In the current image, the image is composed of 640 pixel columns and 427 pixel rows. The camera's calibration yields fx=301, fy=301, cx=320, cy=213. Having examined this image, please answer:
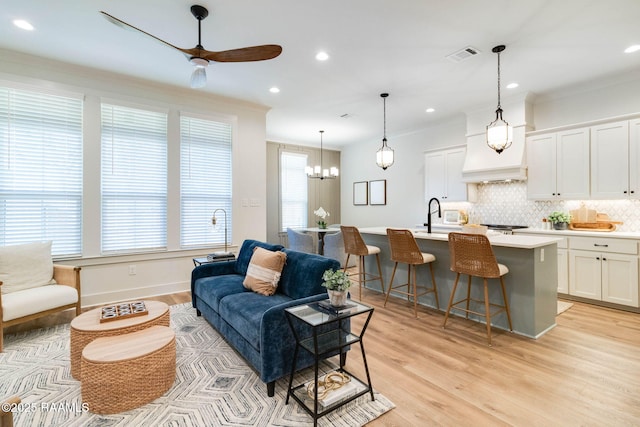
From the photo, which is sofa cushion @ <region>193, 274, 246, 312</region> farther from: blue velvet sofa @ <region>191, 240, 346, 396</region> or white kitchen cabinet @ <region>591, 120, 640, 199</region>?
white kitchen cabinet @ <region>591, 120, 640, 199</region>

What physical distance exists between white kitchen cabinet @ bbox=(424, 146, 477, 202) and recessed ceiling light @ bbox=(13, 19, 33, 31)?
584 cm

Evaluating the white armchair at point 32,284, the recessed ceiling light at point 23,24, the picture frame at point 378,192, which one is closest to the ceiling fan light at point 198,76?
the recessed ceiling light at point 23,24

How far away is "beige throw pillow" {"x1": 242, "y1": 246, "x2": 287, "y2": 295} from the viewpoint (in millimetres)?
2799

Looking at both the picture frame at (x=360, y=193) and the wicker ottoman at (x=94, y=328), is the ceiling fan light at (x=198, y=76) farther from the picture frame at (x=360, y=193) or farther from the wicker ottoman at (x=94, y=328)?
the picture frame at (x=360, y=193)

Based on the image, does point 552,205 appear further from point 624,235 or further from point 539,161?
point 624,235

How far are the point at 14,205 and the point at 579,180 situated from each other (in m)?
7.15

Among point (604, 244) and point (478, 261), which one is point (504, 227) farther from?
point (478, 261)

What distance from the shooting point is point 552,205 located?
4625 mm

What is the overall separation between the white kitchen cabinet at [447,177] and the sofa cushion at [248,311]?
4.07m

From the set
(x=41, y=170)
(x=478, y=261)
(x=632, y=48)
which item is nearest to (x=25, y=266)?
(x=41, y=170)

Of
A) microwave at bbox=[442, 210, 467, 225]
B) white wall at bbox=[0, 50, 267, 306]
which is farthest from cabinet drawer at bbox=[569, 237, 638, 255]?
white wall at bbox=[0, 50, 267, 306]

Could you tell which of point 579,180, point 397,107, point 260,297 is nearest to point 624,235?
point 579,180

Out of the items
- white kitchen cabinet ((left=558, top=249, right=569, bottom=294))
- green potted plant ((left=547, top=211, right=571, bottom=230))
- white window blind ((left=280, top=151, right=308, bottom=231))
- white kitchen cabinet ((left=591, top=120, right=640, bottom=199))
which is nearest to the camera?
white kitchen cabinet ((left=591, top=120, right=640, bottom=199))

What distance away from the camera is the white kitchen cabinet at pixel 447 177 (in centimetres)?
540
